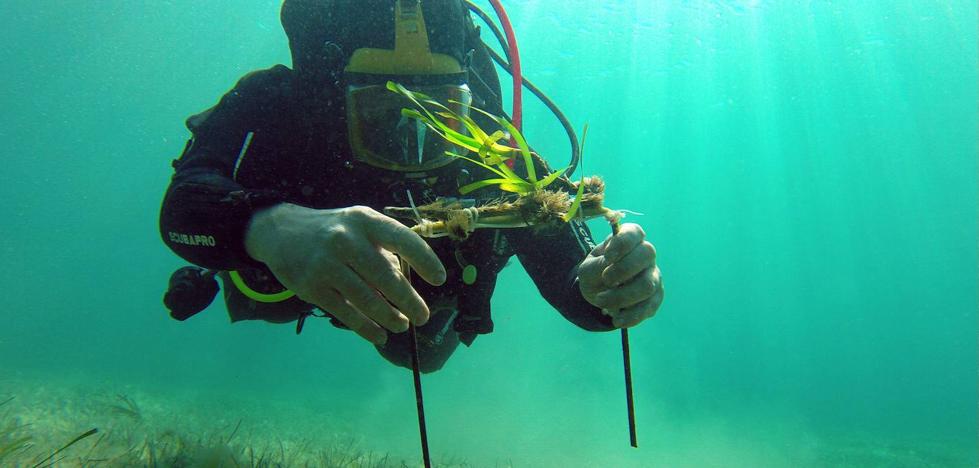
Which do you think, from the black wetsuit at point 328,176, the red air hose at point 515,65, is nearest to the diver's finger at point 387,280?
the black wetsuit at point 328,176

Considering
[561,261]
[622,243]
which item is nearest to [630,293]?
[622,243]

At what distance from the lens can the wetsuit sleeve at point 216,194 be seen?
140cm

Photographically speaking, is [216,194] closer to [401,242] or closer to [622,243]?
[401,242]

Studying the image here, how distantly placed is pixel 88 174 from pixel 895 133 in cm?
9467

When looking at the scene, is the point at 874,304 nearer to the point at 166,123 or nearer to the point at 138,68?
the point at 138,68

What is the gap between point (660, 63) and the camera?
2988cm

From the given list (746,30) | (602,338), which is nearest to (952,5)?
(746,30)

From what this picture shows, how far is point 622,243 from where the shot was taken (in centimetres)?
140

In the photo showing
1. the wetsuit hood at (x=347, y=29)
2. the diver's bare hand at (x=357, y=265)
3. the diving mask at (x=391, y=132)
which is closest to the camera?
the diver's bare hand at (x=357, y=265)

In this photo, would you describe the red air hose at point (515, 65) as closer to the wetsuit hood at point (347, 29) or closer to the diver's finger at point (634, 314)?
the wetsuit hood at point (347, 29)

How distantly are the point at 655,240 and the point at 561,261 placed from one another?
59.9 m

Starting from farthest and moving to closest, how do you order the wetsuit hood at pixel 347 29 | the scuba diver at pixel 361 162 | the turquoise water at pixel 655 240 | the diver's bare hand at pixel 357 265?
the turquoise water at pixel 655 240 < the wetsuit hood at pixel 347 29 < the scuba diver at pixel 361 162 < the diver's bare hand at pixel 357 265

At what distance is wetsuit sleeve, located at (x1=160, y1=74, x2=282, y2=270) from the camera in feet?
4.58

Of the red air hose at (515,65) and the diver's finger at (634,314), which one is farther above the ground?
the red air hose at (515,65)
